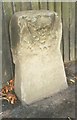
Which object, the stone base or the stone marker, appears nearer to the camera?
the stone marker

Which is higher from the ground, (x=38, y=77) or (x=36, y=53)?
(x=36, y=53)

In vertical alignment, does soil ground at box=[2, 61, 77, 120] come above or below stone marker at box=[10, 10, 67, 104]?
below

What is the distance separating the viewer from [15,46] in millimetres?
3664

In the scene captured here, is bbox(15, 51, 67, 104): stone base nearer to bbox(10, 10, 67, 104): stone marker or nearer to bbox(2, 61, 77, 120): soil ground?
bbox(10, 10, 67, 104): stone marker

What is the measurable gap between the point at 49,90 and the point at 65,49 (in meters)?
Answer: 1.20

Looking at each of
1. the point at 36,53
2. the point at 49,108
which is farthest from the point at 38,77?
the point at 49,108

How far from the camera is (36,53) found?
3703 millimetres

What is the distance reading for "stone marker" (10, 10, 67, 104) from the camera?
3564 millimetres

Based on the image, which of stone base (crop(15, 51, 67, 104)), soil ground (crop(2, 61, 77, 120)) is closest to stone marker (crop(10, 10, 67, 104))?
stone base (crop(15, 51, 67, 104))

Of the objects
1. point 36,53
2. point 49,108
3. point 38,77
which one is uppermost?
point 36,53

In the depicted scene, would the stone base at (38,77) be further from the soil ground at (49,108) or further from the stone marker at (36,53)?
the soil ground at (49,108)

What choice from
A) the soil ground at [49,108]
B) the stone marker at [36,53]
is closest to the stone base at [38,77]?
the stone marker at [36,53]

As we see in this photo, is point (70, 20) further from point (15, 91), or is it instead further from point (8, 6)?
point (15, 91)

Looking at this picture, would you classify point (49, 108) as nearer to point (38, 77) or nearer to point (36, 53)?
point (38, 77)
